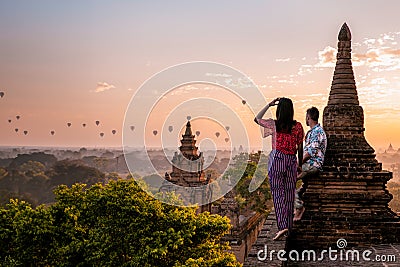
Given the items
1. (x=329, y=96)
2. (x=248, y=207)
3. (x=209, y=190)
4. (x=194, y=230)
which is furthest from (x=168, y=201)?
(x=248, y=207)

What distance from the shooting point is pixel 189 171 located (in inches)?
1447

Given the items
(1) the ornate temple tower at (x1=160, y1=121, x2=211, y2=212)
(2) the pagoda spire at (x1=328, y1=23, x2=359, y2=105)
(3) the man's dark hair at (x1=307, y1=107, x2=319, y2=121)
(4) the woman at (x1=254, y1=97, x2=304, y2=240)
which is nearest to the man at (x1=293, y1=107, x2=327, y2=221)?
(3) the man's dark hair at (x1=307, y1=107, x2=319, y2=121)

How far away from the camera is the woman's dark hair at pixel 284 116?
743 cm

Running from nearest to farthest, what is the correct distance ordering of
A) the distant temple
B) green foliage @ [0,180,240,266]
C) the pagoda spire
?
the distant temple
the pagoda spire
green foliage @ [0,180,240,266]

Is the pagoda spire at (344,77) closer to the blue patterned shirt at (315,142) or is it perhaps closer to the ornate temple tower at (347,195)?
the ornate temple tower at (347,195)

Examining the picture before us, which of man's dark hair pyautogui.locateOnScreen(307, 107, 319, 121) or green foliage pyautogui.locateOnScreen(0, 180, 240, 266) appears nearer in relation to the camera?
man's dark hair pyautogui.locateOnScreen(307, 107, 319, 121)

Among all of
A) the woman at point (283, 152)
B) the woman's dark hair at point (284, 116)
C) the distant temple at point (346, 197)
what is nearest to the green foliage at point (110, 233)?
the distant temple at point (346, 197)

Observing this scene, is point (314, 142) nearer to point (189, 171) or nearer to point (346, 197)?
point (346, 197)

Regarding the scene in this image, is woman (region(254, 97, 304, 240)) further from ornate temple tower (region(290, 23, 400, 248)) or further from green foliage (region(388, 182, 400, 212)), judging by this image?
green foliage (region(388, 182, 400, 212))

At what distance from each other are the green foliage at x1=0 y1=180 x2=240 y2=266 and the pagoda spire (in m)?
8.23

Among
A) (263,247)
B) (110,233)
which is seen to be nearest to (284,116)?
(263,247)

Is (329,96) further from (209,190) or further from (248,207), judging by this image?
(248,207)

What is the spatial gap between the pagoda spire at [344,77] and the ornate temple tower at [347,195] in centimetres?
28

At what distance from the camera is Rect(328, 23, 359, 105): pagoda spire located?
36.2 ft
